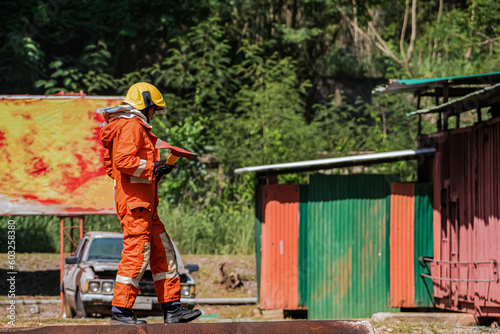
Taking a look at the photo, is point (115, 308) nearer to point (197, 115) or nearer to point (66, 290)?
point (66, 290)

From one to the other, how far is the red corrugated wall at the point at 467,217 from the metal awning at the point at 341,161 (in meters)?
0.47

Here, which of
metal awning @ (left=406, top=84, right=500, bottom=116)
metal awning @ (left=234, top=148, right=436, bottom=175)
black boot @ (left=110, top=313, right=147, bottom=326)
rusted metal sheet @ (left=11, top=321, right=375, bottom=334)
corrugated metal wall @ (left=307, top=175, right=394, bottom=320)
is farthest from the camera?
corrugated metal wall @ (left=307, top=175, right=394, bottom=320)

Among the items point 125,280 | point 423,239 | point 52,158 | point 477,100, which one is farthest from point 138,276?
point 52,158

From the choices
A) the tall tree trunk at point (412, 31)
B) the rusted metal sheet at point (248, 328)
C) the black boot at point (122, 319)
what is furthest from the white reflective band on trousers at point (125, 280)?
the tall tree trunk at point (412, 31)

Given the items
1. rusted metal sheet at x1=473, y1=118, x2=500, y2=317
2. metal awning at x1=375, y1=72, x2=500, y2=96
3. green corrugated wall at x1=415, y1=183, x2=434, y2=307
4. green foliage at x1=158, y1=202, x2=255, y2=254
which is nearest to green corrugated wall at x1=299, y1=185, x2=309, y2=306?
green corrugated wall at x1=415, y1=183, x2=434, y2=307

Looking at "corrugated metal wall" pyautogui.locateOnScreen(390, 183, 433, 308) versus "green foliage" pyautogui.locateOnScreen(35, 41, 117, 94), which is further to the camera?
"green foliage" pyautogui.locateOnScreen(35, 41, 117, 94)

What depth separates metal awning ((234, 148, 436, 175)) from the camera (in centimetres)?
1236

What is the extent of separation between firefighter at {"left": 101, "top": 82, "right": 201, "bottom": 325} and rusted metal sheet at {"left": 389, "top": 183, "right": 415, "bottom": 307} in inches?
264

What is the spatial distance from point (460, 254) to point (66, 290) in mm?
6228

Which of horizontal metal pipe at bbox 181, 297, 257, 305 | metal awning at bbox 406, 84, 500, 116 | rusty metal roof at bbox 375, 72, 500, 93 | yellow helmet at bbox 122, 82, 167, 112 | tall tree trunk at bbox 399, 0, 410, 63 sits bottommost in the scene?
horizontal metal pipe at bbox 181, 297, 257, 305

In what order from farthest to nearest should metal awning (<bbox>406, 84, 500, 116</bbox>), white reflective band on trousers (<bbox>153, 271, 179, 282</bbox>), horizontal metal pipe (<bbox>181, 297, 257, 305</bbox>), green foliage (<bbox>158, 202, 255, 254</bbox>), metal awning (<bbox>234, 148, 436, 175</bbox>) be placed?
green foliage (<bbox>158, 202, 255, 254</bbox>), horizontal metal pipe (<bbox>181, 297, 257, 305</bbox>), metal awning (<bbox>234, 148, 436, 175</bbox>), metal awning (<bbox>406, 84, 500, 116</bbox>), white reflective band on trousers (<bbox>153, 271, 179, 282</bbox>)

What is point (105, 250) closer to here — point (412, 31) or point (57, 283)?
point (57, 283)

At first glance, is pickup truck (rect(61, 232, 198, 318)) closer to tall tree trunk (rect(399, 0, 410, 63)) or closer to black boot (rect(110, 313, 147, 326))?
black boot (rect(110, 313, 147, 326))

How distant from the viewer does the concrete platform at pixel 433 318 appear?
11.1 m
